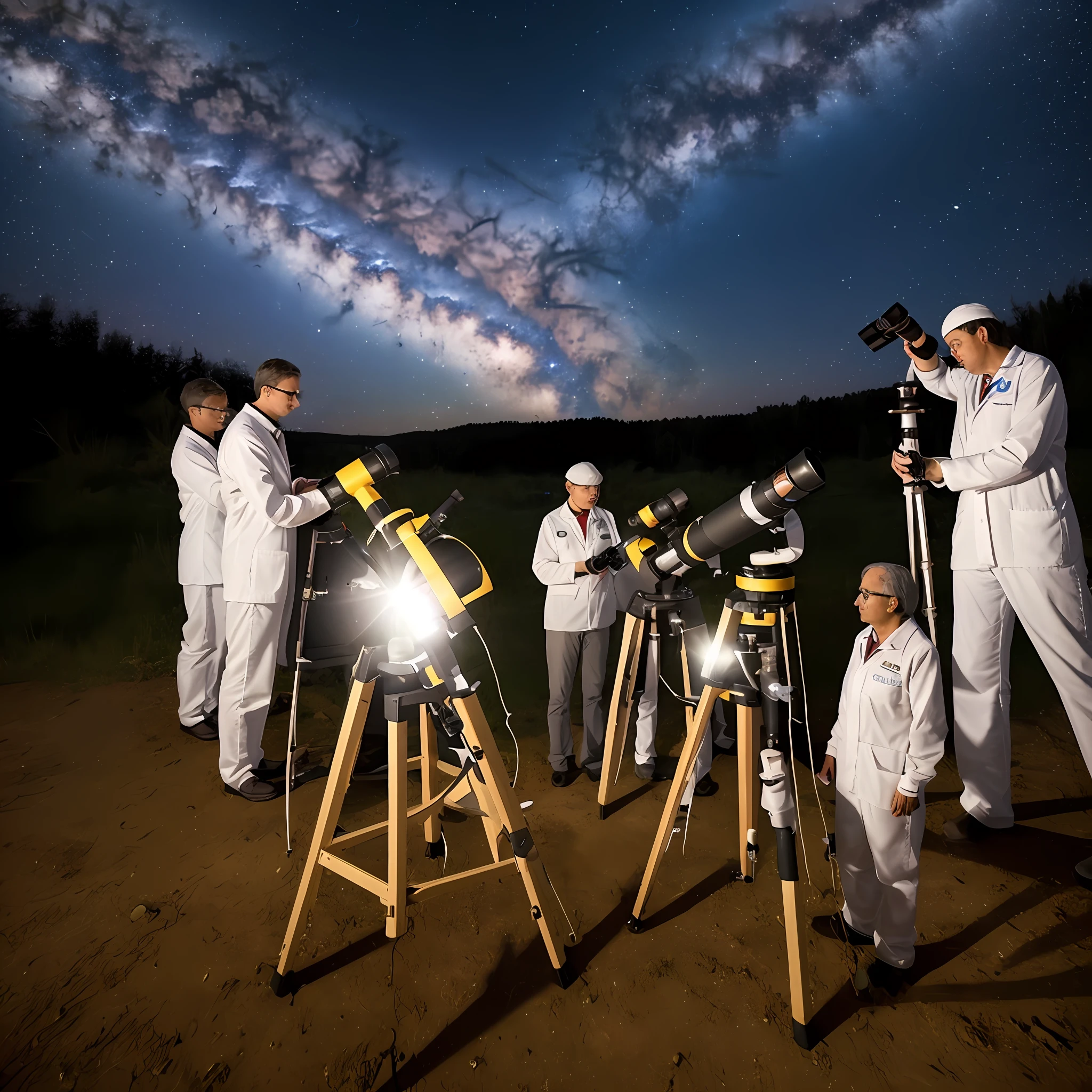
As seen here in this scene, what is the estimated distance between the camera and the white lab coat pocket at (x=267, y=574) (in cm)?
353

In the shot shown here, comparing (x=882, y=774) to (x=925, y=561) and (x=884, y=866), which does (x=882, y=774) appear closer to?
(x=884, y=866)

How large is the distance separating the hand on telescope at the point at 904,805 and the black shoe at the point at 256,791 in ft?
11.5

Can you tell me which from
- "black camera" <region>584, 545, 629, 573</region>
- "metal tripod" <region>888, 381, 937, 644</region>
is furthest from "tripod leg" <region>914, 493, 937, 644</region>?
"black camera" <region>584, 545, 629, 573</region>

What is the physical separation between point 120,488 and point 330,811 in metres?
10.6

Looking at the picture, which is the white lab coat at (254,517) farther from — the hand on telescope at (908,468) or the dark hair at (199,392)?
the hand on telescope at (908,468)

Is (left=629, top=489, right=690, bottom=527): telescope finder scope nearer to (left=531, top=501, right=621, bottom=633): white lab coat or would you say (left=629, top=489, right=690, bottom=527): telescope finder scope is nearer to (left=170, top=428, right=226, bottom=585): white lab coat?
(left=531, top=501, right=621, bottom=633): white lab coat

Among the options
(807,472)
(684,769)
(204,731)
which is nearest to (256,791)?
(204,731)

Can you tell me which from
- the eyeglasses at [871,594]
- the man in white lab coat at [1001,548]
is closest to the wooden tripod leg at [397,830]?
the eyeglasses at [871,594]

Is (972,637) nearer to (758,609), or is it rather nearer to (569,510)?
(758,609)

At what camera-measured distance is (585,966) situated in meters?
2.43

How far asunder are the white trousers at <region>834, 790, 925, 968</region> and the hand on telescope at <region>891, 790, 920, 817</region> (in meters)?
0.06

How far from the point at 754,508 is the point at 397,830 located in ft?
6.10

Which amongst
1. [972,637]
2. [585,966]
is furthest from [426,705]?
[972,637]

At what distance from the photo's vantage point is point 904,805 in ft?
6.89
